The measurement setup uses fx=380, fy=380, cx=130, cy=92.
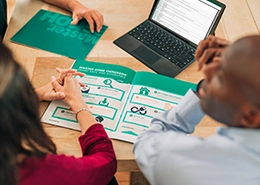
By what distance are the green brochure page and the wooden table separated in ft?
0.07

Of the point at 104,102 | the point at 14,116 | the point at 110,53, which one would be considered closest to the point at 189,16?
the point at 110,53

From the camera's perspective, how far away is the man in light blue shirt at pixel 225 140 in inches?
25.5

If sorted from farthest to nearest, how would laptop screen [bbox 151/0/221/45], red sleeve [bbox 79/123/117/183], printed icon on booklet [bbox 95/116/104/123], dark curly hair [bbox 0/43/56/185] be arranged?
laptop screen [bbox 151/0/221/45] < printed icon on booklet [bbox 95/116/104/123] < red sleeve [bbox 79/123/117/183] < dark curly hair [bbox 0/43/56/185]

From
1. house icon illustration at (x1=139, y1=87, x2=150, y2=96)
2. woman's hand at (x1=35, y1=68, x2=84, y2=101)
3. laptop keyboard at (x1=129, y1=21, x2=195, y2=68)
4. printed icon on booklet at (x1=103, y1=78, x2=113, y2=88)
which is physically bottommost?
woman's hand at (x1=35, y1=68, x2=84, y2=101)

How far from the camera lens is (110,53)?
1.20 metres

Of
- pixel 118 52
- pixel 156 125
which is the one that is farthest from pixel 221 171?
pixel 118 52

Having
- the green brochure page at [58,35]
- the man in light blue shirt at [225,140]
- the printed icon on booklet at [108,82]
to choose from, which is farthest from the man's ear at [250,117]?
the green brochure page at [58,35]

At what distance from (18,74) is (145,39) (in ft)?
2.09

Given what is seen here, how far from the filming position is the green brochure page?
1203mm

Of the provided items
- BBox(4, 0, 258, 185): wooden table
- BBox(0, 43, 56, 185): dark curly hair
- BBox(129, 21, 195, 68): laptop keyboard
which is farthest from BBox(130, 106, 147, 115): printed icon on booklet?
BBox(0, 43, 56, 185): dark curly hair

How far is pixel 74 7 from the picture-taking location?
1314 millimetres

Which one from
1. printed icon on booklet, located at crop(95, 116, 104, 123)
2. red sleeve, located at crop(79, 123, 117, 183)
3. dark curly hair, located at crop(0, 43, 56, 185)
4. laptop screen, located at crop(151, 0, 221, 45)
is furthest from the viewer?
laptop screen, located at crop(151, 0, 221, 45)

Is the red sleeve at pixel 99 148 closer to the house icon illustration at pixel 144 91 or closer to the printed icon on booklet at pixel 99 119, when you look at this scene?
the printed icon on booklet at pixel 99 119

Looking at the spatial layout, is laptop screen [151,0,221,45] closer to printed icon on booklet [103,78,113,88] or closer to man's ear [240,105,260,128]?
printed icon on booklet [103,78,113,88]
